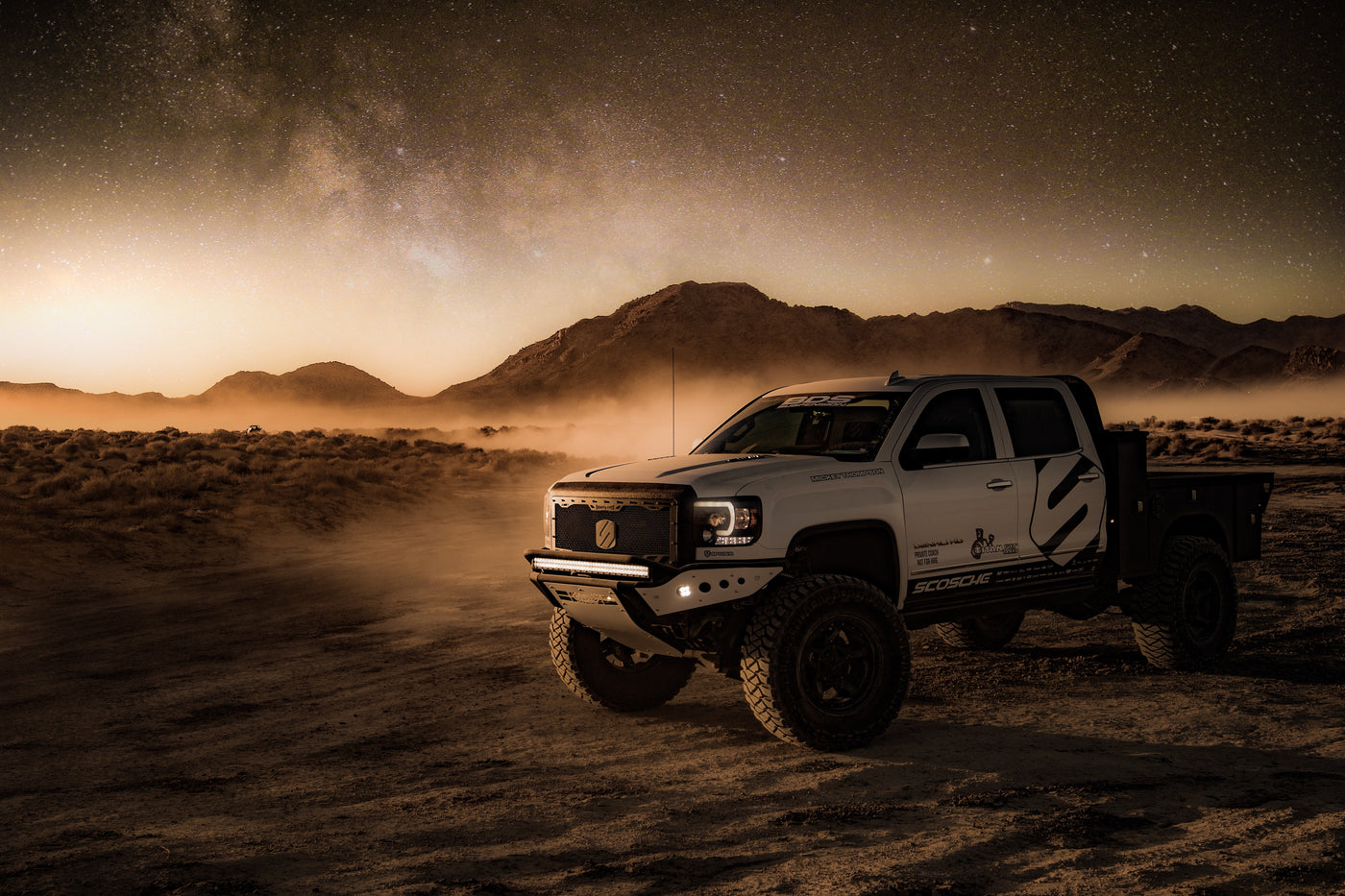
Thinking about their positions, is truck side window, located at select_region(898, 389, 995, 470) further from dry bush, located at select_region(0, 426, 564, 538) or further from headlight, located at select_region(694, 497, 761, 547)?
dry bush, located at select_region(0, 426, 564, 538)

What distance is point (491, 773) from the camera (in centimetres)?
675

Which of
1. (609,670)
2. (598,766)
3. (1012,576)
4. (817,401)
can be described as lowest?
(598,766)

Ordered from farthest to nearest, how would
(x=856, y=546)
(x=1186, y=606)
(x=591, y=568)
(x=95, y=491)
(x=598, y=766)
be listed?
(x=95, y=491) → (x=1186, y=606) → (x=856, y=546) → (x=591, y=568) → (x=598, y=766)

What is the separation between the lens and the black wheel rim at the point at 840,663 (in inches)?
280

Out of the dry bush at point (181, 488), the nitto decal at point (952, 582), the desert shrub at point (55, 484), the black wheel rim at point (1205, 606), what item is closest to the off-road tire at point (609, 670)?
the nitto decal at point (952, 582)

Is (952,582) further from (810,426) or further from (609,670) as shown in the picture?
(609,670)

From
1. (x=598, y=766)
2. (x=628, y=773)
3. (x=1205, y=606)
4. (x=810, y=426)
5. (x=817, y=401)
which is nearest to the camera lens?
(x=628, y=773)

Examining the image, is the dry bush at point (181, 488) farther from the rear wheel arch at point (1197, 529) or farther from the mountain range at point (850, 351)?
the mountain range at point (850, 351)

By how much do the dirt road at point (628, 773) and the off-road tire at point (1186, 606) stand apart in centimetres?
24

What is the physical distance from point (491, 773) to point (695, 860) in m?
1.94

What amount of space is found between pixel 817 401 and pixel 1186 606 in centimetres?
371

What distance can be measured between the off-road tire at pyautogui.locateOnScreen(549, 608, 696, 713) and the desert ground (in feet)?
0.61

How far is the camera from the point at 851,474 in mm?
7348

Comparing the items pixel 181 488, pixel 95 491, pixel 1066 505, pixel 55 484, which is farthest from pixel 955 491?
pixel 55 484
